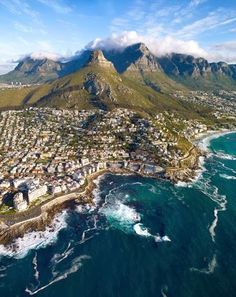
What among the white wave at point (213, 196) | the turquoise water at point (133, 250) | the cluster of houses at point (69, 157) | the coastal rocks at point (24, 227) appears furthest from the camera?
the cluster of houses at point (69, 157)

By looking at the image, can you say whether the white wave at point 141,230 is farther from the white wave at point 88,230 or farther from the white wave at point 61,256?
the white wave at point 61,256

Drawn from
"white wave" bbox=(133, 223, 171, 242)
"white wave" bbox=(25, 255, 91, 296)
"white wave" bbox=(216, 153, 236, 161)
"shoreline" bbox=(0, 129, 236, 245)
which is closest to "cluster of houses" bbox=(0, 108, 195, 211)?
"shoreline" bbox=(0, 129, 236, 245)

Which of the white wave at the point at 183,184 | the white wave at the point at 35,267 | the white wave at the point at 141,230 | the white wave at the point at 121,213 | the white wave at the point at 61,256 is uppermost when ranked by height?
the white wave at the point at 35,267

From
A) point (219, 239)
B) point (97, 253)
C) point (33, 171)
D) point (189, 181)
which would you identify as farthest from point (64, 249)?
point (189, 181)

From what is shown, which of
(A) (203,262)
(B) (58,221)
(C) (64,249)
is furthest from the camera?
(B) (58,221)

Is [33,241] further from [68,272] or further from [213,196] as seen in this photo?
[213,196]

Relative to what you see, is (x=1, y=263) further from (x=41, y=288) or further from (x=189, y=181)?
(x=189, y=181)

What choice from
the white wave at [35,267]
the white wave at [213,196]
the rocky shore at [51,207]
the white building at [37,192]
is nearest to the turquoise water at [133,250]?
the white wave at [35,267]
